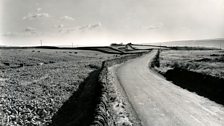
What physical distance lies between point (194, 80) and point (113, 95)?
1328 cm

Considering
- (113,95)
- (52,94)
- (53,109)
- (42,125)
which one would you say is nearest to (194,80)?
(113,95)

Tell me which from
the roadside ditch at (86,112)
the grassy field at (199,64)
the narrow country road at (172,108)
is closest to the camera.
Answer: the roadside ditch at (86,112)

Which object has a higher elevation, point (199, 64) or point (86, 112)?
point (86, 112)

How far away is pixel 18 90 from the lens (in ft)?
82.3

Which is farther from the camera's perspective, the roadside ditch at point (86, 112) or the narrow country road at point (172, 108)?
the narrow country road at point (172, 108)

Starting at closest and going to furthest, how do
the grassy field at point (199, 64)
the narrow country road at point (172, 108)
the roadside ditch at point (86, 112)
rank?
the roadside ditch at point (86, 112) → the narrow country road at point (172, 108) → the grassy field at point (199, 64)

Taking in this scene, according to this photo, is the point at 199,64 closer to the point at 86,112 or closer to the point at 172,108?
the point at 172,108

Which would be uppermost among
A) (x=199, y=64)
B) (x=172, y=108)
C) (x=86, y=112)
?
(x=86, y=112)

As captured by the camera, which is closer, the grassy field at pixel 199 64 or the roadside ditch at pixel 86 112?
the roadside ditch at pixel 86 112

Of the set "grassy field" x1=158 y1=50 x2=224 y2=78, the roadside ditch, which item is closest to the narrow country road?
the roadside ditch

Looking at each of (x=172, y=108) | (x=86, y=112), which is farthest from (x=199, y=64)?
(x=86, y=112)

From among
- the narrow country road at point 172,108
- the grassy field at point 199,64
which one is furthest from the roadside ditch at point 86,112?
the grassy field at point 199,64

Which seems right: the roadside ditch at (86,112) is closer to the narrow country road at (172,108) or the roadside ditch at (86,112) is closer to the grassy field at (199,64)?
the narrow country road at (172,108)

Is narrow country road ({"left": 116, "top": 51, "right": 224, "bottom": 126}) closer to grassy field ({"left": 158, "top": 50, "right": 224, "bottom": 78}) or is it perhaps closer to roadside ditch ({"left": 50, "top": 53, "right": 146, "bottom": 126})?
roadside ditch ({"left": 50, "top": 53, "right": 146, "bottom": 126})
